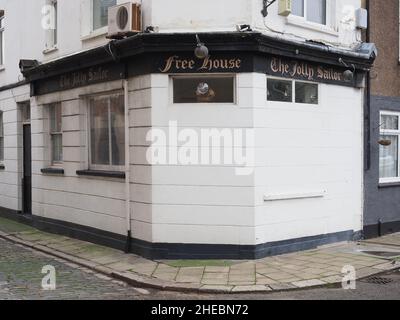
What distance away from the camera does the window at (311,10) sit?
34.4ft

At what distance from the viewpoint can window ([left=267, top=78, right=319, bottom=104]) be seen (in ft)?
32.0

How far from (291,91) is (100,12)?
4364 mm

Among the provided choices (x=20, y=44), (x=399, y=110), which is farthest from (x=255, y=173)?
(x=20, y=44)

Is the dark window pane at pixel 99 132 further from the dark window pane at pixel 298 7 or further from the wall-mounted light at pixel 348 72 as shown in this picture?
the wall-mounted light at pixel 348 72

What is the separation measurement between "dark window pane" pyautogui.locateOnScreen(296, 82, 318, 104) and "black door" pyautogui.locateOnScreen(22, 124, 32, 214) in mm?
7864

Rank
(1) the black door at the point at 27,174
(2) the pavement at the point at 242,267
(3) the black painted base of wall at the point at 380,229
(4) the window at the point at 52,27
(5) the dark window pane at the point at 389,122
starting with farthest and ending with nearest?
(1) the black door at the point at 27,174 → (4) the window at the point at 52,27 → (5) the dark window pane at the point at 389,122 → (3) the black painted base of wall at the point at 380,229 → (2) the pavement at the point at 242,267

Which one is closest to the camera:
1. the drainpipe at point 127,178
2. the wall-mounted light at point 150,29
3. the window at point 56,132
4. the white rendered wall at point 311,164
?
the wall-mounted light at point 150,29

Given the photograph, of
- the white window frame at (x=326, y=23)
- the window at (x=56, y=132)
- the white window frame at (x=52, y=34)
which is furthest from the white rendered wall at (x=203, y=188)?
the white window frame at (x=52, y=34)

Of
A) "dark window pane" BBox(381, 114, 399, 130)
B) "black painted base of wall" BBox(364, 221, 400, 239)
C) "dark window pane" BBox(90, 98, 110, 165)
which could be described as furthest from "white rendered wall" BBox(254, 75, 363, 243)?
"dark window pane" BBox(90, 98, 110, 165)

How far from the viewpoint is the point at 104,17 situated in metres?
11.2

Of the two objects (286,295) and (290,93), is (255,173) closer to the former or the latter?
(290,93)

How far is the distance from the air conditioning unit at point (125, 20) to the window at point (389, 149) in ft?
20.1

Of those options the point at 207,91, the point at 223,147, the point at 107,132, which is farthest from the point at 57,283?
the point at 207,91

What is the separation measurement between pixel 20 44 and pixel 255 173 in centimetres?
859
